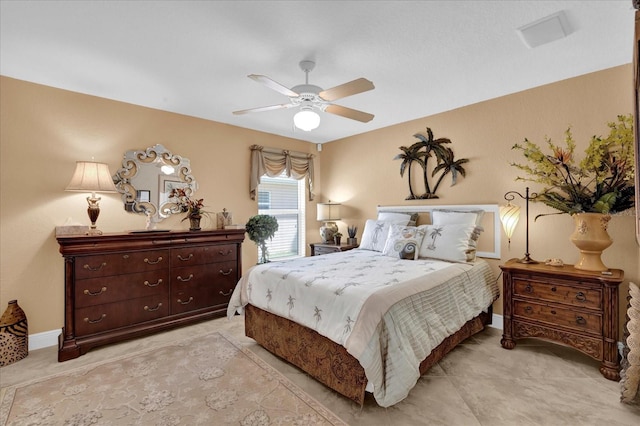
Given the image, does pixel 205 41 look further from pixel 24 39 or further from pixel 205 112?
pixel 205 112

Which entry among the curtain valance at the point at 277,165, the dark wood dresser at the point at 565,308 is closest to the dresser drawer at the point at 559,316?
the dark wood dresser at the point at 565,308

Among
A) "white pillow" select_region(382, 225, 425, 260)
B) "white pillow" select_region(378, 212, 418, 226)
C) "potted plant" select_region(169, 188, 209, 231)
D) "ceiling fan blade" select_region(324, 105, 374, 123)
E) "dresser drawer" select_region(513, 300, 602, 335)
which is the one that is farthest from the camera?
"white pillow" select_region(378, 212, 418, 226)

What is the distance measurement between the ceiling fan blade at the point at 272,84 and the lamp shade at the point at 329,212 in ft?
8.31

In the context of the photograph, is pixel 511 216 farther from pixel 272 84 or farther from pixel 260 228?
pixel 260 228

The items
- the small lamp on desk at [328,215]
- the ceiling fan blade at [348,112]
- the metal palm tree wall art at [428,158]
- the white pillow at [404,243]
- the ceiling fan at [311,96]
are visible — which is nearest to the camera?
the ceiling fan at [311,96]

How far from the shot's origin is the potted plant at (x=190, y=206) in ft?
11.6

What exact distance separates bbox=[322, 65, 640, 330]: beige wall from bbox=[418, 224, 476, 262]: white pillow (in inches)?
21.2

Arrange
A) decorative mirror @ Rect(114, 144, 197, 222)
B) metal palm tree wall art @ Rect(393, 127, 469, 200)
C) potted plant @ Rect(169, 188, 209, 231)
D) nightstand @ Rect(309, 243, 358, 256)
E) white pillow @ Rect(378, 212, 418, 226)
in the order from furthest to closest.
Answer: nightstand @ Rect(309, 243, 358, 256) < white pillow @ Rect(378, 212, 418, 226) < metal palm tree wall art @ Rect(393, 127, 469, 200) < potted plant @ Rect(169, 188, 209, 231) < decorative mirror @ Rect(114, 144, 197, 222)

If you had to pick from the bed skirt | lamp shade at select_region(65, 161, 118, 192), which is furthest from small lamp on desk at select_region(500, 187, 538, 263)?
lamp shade at select_region(65, 161, 118, 192)

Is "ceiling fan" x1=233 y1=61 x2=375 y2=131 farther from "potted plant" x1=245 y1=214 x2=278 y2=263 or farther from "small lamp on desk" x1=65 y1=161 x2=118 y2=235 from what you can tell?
"small lamp on desk" x1=65 y1=161 x2=118 y2=235

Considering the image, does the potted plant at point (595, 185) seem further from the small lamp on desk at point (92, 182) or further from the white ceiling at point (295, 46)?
the small lamp on desk at point (92, 182)

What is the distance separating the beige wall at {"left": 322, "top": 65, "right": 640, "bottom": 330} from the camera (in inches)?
102

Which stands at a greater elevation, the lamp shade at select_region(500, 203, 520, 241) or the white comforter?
the lamp shade at select_region(500, 203, 520, 241)

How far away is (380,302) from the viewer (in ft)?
6.05
